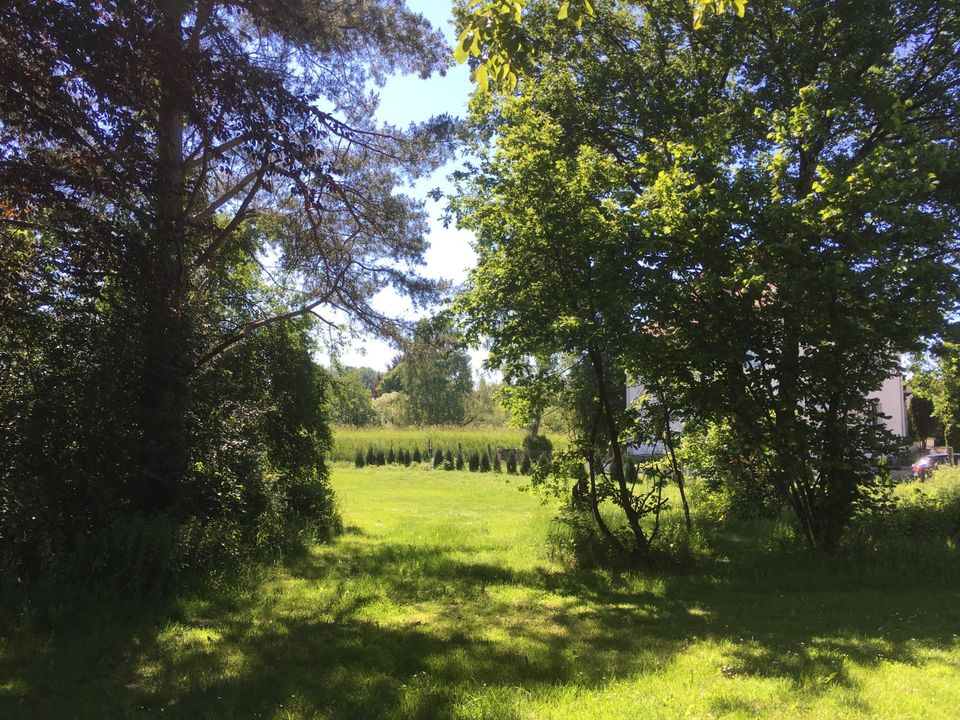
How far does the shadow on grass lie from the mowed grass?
2 cm

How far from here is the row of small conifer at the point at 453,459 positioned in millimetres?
36594

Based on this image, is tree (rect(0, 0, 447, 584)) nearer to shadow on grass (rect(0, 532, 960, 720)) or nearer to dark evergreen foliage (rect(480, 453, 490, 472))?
shadow on grass (rect(0, 532, 960, 720))

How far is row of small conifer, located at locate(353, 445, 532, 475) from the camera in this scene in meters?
36.6

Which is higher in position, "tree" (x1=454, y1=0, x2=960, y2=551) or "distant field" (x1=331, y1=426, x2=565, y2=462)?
"tree" (x1=454, y1=0, x2=960, y2=551)

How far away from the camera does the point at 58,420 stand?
299 inches

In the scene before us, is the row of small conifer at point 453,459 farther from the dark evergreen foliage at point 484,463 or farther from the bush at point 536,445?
the bush at point 536,445

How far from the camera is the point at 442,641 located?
6.00m

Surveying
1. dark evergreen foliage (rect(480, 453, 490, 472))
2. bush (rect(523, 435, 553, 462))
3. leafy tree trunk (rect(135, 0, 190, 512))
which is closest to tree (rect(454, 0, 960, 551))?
leafy tree trunk (rect(135, 0, 190, 512))

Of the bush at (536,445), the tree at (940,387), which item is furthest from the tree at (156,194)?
the bush at (536,445)

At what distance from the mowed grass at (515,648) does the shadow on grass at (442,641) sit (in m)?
0.02

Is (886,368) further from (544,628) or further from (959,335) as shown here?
(544,628)

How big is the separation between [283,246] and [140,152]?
6527 millimetres

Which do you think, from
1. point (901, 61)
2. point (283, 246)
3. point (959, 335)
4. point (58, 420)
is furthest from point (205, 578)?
point (901, 61)

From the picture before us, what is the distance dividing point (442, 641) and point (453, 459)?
33.8 meters
